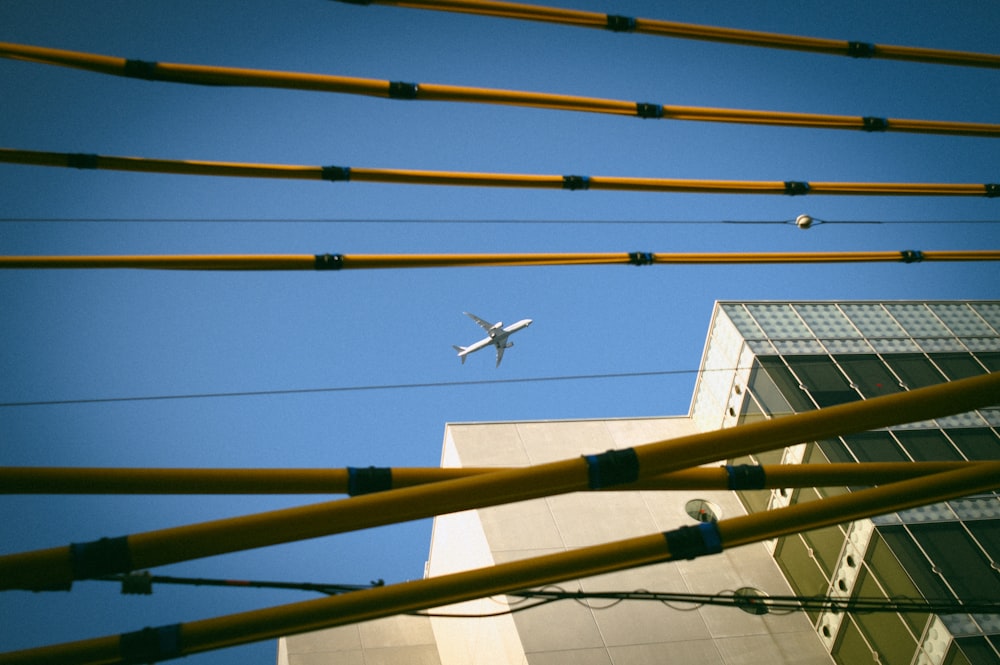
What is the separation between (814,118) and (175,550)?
31.8ft

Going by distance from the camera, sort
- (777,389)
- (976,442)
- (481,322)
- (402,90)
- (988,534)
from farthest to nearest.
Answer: (481,322), (777,389), (976,442), (988,534), (402,90)

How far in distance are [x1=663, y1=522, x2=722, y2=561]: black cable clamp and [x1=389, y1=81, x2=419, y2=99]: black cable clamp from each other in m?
6.16

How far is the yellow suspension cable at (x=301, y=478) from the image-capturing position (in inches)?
189

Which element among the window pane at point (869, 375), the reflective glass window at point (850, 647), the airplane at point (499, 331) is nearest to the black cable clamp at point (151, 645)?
the reflective glass window at point (850, 647)

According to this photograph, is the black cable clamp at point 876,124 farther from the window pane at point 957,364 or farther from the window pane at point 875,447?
the window pane at point 957,364

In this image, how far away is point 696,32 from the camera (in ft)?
28.7

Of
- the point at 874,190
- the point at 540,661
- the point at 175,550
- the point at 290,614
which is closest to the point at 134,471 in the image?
the point at 175,550

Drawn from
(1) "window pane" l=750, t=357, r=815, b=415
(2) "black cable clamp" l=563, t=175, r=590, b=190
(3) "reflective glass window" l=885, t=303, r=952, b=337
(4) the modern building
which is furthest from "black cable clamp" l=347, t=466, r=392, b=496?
(3) "reflective glass window" l=885, t=303, r=952, b=337

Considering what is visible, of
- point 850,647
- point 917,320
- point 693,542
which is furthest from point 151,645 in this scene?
point 917,320

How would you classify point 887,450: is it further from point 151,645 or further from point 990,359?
point 151,645

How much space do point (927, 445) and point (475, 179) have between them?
18.9m

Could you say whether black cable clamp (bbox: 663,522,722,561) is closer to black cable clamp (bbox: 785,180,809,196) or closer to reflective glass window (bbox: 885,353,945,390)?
black cable clamp (bbox: 785,180,809,196)

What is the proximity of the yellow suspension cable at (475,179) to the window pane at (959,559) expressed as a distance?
12.2 metres

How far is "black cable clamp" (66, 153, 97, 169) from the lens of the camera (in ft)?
28.8
